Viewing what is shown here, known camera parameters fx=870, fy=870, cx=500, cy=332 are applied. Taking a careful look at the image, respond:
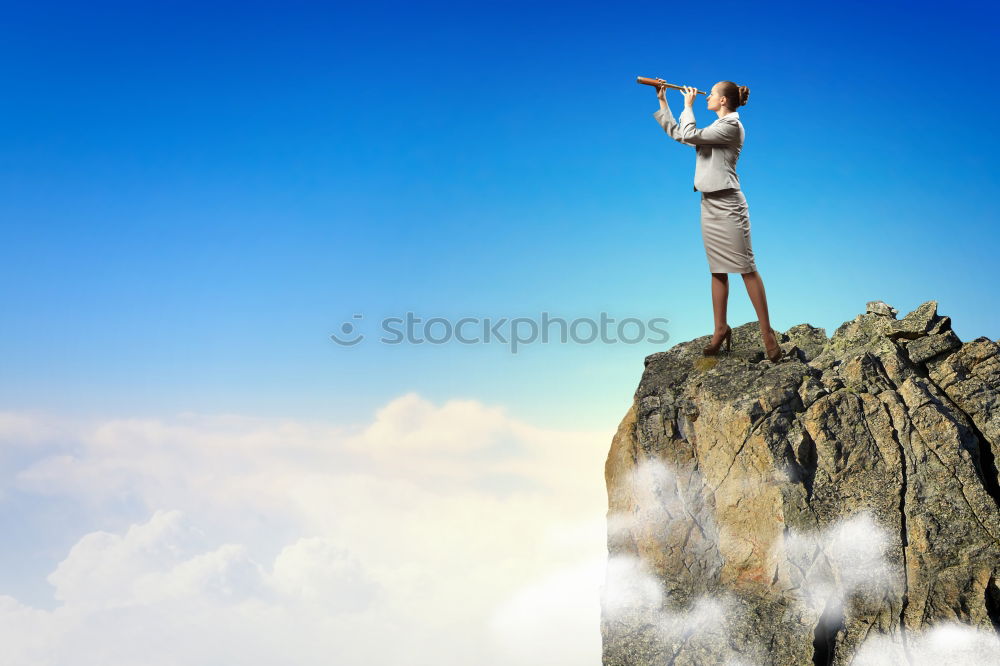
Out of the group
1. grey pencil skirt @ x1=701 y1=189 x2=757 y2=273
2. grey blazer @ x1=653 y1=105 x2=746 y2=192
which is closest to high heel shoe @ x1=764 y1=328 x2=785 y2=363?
grey pencil skirt @ x1=701 y1=189 x2=757 y2=273

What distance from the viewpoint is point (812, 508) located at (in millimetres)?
11539

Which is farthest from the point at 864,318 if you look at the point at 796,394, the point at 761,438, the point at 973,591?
the point at 973,591

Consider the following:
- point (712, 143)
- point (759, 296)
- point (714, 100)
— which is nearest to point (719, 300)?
point (759, 296)

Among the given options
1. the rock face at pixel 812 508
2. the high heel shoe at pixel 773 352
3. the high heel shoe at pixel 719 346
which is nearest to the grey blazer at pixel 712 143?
the high heel shoe at pixel 719 346

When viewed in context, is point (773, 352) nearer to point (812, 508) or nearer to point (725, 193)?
point (725, 193)

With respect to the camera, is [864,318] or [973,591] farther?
[864,318]

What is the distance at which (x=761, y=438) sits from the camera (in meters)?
12.0

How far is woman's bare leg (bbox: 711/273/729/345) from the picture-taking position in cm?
1373

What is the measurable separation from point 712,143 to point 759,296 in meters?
2.47

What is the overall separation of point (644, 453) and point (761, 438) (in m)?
1.81

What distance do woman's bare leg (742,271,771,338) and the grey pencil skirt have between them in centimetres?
12

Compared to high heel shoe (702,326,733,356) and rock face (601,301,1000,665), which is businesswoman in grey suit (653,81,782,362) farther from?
rock face (601,301,1000,665)

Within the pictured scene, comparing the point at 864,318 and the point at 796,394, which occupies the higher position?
the point at 864,318

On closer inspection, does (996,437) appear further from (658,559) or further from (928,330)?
(658,559)
